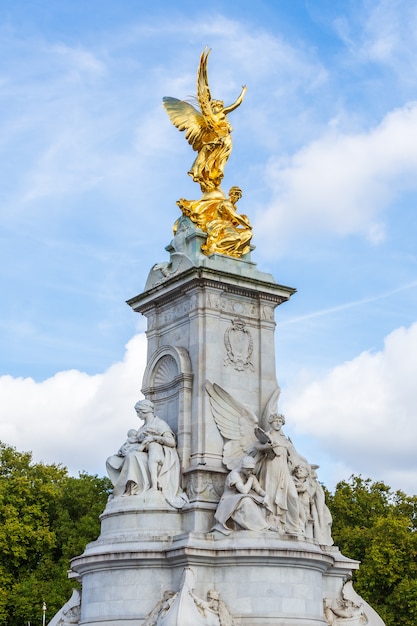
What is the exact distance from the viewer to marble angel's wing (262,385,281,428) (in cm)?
2312

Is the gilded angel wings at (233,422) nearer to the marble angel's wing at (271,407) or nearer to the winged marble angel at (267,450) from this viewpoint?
the winged marble angel at (267,450)

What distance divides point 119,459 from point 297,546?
452 centimetres

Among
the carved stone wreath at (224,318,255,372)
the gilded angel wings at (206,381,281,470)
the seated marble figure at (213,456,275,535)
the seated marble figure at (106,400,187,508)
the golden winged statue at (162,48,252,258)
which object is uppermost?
the golden winged statue at (162,48,252,258)

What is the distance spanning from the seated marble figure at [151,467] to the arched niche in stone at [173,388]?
12.7 inches

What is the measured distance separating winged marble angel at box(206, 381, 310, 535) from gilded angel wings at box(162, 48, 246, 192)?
568 centimetres

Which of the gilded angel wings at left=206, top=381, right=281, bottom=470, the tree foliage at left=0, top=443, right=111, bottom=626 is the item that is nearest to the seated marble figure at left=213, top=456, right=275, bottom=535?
the gilded angel wings at left=206, top=381, right=281, bottom=470

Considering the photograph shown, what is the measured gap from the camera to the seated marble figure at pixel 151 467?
2200 cm

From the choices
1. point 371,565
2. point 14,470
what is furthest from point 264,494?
point 14,470

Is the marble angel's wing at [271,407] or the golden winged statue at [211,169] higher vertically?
the golden winged statue at [211,169]

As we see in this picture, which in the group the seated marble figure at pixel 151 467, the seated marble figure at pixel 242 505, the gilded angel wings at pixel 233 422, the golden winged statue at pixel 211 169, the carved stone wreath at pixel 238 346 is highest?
the golden winged statue at pixel 211 169

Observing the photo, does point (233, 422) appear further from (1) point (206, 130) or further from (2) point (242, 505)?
(1) point (206, 130)

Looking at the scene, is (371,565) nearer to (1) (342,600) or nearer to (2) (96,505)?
(2) (96,505)

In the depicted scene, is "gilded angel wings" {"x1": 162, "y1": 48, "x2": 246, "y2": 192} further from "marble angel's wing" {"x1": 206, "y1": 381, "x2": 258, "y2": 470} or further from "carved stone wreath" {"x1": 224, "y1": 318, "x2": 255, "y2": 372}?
"marble angel's wing" {"x1": 206, "y1": 381, "x2": 258, "y2": 470}

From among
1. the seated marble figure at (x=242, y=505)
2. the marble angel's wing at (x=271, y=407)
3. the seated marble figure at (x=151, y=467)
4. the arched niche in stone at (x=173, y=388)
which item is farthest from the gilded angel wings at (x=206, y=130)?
the seated marble figure at (x=242, y=505)
